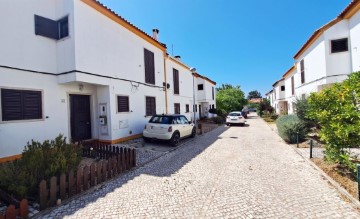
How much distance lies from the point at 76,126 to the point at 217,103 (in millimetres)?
30436

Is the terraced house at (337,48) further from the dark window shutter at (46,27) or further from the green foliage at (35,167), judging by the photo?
the dark window shutter at (46,27)

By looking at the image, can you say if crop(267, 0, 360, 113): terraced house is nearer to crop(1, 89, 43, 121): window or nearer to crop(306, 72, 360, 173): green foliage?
crop(306, 72, 360, 173): green foliage

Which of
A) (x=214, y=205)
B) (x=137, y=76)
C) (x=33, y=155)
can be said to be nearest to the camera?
(x=214, y=205)

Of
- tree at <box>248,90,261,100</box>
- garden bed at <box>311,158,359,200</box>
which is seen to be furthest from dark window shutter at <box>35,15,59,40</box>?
tree at <box>248,90,261,100</box>

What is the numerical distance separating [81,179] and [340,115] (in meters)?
6.62

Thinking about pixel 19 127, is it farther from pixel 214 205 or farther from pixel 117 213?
pixel 214 205

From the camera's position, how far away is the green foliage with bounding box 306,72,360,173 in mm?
4715

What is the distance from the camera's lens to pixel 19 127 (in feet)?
22.9

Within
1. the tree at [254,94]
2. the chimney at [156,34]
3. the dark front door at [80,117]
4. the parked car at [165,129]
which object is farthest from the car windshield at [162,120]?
the tree at [254,94]

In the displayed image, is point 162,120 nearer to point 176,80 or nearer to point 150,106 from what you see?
point 150,106

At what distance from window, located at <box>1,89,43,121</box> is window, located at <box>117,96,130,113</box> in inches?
140

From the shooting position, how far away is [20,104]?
279 inches

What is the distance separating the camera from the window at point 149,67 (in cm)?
1279

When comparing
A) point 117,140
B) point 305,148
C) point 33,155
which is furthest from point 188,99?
point 33,155
